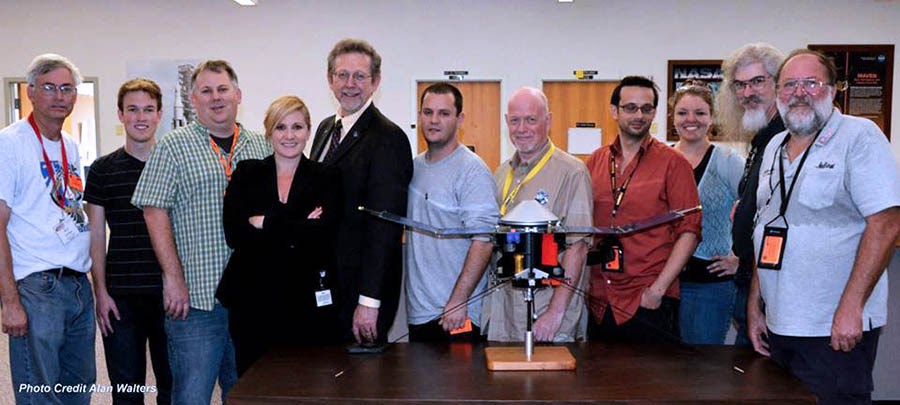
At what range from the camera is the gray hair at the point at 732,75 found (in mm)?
2725

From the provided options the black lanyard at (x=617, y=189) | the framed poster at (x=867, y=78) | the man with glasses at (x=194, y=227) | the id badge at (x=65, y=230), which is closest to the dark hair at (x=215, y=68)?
the man with glasses at (x=194, y=227)

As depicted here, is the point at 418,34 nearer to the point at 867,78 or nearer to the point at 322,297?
the point at 867,78

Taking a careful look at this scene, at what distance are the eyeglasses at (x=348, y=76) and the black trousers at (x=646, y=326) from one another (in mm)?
1268

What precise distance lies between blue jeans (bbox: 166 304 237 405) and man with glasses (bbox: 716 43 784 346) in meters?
1.88

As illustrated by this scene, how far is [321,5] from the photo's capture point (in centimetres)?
849

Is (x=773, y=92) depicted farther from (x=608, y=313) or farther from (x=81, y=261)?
(x=81, y=261)

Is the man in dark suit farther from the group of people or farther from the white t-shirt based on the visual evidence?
the white t-shirt

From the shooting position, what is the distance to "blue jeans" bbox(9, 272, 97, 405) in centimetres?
252

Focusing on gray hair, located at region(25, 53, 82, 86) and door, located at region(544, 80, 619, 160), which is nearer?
gray hair, located at region(25, 53, 82, 86)

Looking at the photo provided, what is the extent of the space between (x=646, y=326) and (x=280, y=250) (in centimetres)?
137

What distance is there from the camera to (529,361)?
1906 millimetres

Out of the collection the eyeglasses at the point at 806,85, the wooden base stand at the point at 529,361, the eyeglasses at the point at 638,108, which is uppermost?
the eyeglasses at the point at 806,85

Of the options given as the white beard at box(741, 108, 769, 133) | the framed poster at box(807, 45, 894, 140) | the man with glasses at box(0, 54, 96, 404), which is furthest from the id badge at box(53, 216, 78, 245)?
the framed poster at box(807, 45, 894, 140)

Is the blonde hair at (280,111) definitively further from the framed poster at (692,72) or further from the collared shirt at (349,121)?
the framed poster at (692,72)
